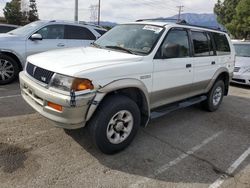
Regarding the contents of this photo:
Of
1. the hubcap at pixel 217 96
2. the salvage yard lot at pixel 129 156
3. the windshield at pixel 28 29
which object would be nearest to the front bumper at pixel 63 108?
the salvage yard lot at pixel 129 156

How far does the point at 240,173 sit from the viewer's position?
3514 millimetres

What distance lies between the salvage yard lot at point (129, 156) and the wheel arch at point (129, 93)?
0.57 m

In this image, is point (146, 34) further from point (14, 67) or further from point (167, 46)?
point (14, 67)

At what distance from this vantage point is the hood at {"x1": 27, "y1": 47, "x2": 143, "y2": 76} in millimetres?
3252

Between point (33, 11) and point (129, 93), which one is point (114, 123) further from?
point (33, 11)

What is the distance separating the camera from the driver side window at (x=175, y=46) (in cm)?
412

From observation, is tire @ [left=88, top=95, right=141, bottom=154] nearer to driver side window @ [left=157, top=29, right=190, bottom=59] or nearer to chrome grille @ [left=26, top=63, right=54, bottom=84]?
chrome grille @ [left=26, top=63, right=54, bottom=84]

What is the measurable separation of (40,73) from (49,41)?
4271 mm

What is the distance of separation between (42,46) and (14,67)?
97cm

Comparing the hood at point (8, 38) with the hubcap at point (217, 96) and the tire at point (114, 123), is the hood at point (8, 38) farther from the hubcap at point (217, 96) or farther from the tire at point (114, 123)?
the hubcap at point (217, 96)

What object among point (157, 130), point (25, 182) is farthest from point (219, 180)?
point (25, 182)

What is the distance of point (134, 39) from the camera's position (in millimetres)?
4281

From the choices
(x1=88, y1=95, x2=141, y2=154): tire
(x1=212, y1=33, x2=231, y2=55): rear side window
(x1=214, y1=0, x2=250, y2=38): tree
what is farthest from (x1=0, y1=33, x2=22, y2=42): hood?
(x1=214, y1=0, x2=250, y2=38): tree

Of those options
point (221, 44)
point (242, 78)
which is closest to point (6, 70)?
point (221, 44)
